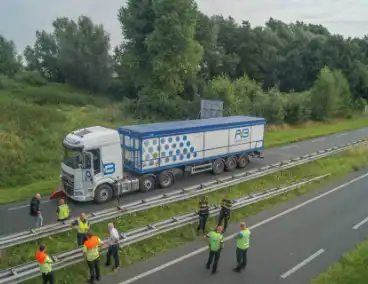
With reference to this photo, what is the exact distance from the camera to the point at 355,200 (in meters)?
19.9

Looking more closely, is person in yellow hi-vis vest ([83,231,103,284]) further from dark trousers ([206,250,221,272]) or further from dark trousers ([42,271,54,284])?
dark trousers ([206,250,221,272])

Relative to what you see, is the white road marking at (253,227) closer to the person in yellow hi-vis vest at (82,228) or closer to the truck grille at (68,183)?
the person in yellow hi-vis vest at (82,228)

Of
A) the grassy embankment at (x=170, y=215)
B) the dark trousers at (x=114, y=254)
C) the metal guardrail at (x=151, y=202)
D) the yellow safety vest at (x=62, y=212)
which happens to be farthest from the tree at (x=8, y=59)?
the dark trousers at (x=114, y=254)

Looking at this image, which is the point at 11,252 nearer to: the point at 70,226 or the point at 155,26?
the point at 70,226

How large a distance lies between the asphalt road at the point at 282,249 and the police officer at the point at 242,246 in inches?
10.6

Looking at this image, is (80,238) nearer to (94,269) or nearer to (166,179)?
(94,269)

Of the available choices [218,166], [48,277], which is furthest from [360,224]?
[48,277]

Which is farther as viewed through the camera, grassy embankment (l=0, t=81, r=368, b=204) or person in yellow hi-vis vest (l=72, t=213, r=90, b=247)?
grassy embankment (l=0, t=81, r=368, b=204)

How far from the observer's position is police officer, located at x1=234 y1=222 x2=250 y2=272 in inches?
488

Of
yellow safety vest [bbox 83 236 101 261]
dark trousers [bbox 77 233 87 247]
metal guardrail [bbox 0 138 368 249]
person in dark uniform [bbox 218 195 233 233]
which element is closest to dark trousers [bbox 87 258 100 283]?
yellow safety vest [bbox 83 236 101 261]

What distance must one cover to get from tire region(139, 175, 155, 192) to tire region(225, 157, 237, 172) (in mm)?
5428

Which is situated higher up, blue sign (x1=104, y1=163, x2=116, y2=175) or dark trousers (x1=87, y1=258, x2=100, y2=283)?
blue sign (x1=104, y1=163, x2=116, y2=175)

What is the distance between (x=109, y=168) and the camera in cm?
1864

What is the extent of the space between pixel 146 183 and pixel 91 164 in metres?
3.50
